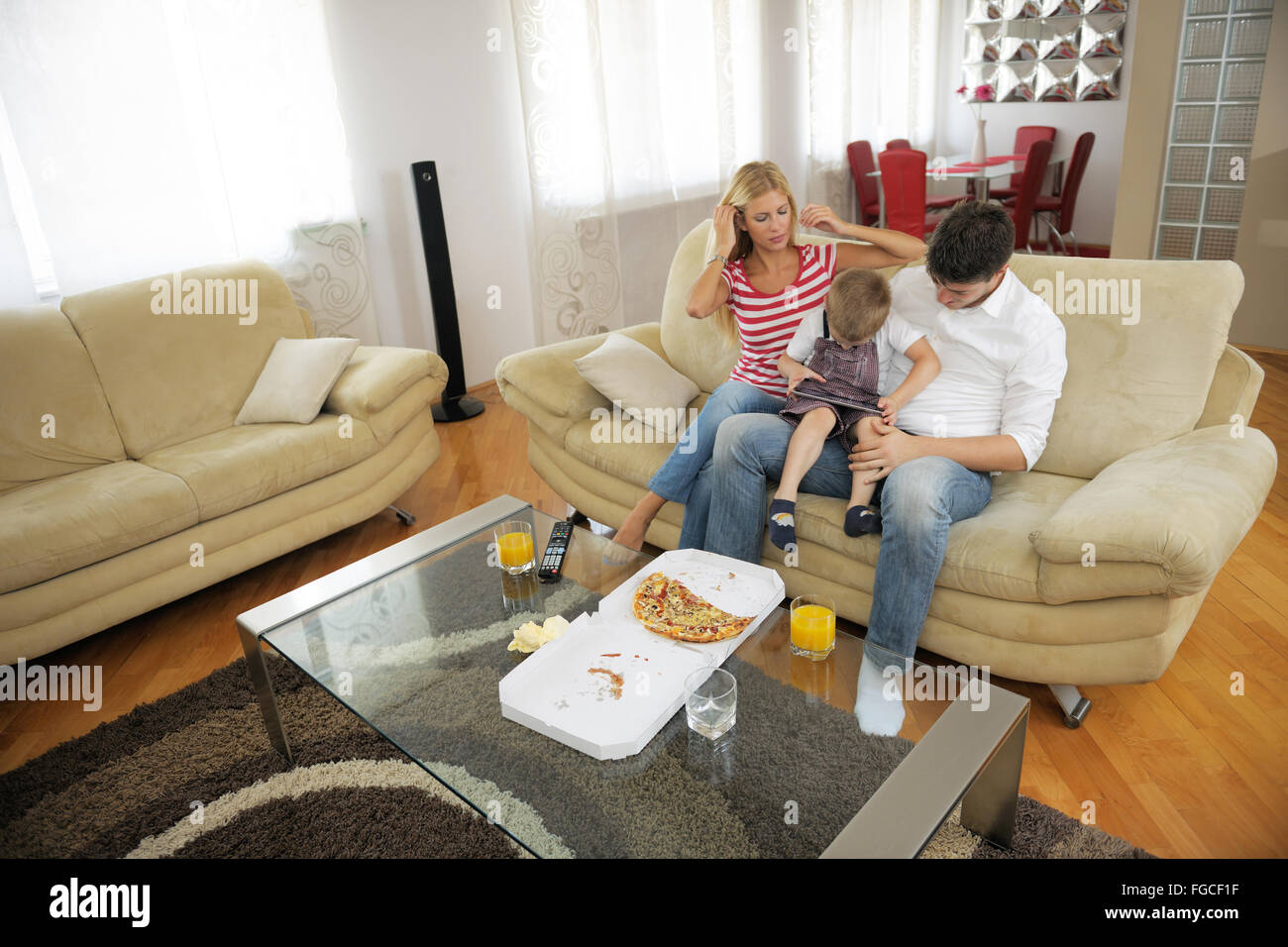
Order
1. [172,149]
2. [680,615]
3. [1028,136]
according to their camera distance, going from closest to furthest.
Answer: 1. [680,615]
2. [172,149]
3. [1028,136]

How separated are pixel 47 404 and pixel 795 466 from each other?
214 centimetres

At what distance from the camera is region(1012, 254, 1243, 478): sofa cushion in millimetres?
1992

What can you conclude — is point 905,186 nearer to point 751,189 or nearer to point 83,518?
point 751,189

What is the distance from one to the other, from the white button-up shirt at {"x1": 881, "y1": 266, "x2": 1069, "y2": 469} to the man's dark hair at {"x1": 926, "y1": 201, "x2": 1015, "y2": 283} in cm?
15

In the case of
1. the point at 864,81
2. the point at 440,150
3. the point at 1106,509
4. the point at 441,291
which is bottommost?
the point at 1106,509

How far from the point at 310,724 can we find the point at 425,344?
8.09 feet

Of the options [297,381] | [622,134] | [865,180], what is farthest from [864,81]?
[297,381]

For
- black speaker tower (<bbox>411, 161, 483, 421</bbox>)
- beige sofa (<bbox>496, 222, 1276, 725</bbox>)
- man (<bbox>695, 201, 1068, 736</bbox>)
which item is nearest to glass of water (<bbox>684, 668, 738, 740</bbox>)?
man (<bbox>695, 201, 1068, 736</bbox>)

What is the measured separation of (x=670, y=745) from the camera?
4.70 ft

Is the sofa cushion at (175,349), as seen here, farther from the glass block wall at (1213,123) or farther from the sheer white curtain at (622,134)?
the glass block wall at (1213,123)

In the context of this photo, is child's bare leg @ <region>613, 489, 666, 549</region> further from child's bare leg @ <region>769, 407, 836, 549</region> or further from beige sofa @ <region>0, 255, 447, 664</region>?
beige sofa @ <region>0, 255, 447, 664</region>

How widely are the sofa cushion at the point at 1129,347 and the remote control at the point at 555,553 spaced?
115 centimetres

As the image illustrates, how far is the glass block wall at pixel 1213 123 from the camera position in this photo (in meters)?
3.79
